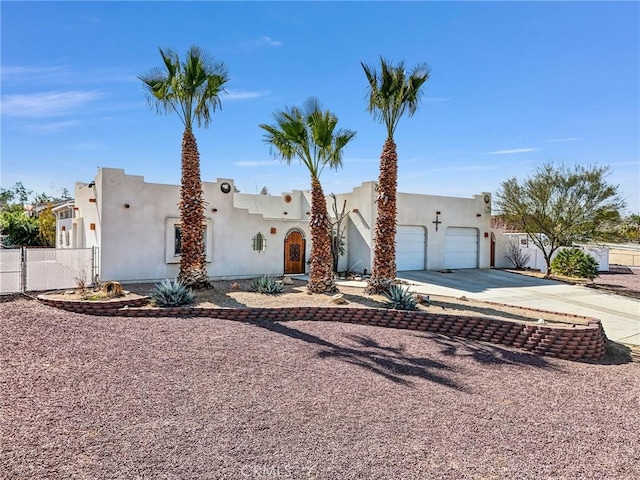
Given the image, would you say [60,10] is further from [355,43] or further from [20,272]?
[355,43]

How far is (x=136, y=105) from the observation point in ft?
52.4

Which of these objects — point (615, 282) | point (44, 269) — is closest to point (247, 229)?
point (44, 269)

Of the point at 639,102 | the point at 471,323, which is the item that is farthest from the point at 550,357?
the point at 639,102

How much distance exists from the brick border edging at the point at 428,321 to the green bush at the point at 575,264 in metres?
13.0

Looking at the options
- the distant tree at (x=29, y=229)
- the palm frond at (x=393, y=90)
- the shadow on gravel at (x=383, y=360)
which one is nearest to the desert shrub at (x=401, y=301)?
the shadow on gravel at (x=383, y=360)

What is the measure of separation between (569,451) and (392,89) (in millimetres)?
11857

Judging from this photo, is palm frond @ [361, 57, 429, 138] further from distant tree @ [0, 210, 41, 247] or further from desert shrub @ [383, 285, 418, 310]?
distant tree @ [0, 210, 41, 247]

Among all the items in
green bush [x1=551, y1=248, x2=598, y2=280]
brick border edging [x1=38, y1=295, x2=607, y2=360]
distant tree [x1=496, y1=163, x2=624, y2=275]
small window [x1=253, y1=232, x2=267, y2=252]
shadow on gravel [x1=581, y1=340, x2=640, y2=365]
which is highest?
distant tree [x1=496, y1=163, x2=624, y2=275]

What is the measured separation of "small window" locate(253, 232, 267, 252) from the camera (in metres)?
19.5

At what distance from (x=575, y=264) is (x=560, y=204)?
335 centimetres

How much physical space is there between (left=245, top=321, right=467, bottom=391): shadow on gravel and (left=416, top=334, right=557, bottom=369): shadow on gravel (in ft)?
3.23

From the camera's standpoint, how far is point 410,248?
22453 millimetres

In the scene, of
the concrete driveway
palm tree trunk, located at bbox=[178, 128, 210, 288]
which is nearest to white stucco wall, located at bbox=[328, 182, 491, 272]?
the concrete driveway

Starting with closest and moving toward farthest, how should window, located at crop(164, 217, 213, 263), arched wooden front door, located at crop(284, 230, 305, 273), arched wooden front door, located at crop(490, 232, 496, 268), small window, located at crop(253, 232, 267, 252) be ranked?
window, located at crop(164, 217, 213, 263) → small window, located at crop(253, 232, 267, 252) → arched wooden front door, located at crop(284, 230, 305, 273) → arched wooden front door, located at crop(490, 232, 496, 268)
